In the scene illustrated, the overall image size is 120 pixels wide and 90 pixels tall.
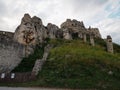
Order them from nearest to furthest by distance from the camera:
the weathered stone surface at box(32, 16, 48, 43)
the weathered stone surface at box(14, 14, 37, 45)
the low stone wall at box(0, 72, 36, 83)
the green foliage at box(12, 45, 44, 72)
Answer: the low stone wall at box(0, 72, 36, 83), the green foliage at box(12, 45, 44, 72), the weathered stone surface at box(14, 14, 37, 45), the weathered stone surface at box(32, 16, 48, 43)

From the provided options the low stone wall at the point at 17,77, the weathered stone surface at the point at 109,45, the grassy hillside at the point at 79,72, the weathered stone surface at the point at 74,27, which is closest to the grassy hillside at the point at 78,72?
the grassy hillside at the point at 79,72

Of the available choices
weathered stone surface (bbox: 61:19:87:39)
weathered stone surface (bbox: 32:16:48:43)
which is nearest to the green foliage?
weathered stone surface (bbox: 32:16:48:43)

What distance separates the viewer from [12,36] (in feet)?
224

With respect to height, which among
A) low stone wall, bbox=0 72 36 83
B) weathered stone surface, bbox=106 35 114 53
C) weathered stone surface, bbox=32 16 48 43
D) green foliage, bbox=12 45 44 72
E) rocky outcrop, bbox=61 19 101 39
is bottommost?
low stone wall, bbox=0 72 36 83

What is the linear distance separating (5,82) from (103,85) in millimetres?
17707

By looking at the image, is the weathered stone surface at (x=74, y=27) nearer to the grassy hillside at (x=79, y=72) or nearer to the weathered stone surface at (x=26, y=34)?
the weathered stone surface at (x=26, y=34)

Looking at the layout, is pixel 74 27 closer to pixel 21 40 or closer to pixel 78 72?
pixel 21 40

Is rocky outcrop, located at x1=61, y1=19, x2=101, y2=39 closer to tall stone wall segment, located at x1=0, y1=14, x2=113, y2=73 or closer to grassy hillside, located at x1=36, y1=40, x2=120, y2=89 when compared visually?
tall stone wall segment, located at x1=0, y1=14, x2=113, y2=73

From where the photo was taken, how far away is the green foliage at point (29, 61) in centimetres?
4922

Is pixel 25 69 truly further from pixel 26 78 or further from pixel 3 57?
pixel 26 78

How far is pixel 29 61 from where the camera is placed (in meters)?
53.0

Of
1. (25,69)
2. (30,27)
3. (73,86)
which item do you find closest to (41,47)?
(30,27)

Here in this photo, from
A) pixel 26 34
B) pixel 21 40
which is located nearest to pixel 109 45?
pixel 26 34

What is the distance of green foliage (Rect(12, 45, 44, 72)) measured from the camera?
161ft
